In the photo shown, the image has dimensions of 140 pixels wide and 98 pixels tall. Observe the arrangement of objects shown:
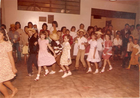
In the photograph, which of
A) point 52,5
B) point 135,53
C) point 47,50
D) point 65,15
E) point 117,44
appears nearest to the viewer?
point 47,50

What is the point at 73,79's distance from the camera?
4586 mm

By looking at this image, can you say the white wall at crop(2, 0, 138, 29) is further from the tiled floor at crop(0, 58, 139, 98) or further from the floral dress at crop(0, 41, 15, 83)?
the floral dress at crop(0, 41, 15, 83)

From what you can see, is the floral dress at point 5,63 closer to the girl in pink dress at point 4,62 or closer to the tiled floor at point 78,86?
the girl in pink dress at point 4,62

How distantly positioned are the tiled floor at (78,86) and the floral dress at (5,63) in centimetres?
69

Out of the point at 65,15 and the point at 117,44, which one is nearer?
the point at 117,44

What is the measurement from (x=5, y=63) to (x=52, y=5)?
6.07m

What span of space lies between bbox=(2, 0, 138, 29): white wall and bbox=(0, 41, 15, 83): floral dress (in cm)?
522

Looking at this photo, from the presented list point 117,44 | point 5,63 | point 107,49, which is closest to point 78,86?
point 5,63

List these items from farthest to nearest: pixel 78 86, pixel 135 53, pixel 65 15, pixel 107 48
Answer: pixel 65 15 < pixel 135 53 < pixel 107 48 < pixel 78 86

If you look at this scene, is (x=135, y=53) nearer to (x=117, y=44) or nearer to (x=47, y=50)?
(x=117, y=44)

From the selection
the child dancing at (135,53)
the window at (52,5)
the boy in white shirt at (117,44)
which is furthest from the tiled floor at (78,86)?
the window at (52,5)

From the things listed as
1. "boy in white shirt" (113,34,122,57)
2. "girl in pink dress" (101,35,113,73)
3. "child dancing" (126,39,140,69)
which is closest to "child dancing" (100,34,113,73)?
"girl in pink dress" (101,35,113,73)

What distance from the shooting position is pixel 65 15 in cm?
845

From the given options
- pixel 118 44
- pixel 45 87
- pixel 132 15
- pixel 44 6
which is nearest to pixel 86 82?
pixel 45 87
